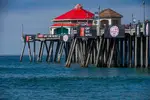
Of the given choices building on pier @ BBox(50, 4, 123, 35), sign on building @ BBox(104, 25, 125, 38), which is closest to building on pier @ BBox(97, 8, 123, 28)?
building on pier @ BBox(50, 4, 123, 35)

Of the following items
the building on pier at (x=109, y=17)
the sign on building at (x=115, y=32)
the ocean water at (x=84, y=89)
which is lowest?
the ocean water at (x=84, y=89)

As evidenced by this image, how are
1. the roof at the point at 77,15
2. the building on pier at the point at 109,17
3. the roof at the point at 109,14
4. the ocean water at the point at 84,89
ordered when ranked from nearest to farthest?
the ocean water at the point at 84,89
the building on pier at the point at 109,17
the roof at the point at 109,14
the roof at the point at 77,15

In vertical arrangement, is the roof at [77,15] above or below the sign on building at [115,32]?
above

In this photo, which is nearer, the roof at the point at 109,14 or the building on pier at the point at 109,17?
the building on pier at the point at 109,17

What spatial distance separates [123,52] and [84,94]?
54493 mm

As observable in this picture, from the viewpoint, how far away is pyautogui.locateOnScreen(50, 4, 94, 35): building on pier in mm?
133750

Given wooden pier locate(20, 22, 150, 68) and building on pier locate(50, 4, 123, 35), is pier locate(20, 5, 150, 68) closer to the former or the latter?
wooden pier locate(20, 22, 150, 68)

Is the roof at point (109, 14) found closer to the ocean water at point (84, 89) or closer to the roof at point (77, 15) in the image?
the roof at point (77, 15)

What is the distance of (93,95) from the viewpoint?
50.1m

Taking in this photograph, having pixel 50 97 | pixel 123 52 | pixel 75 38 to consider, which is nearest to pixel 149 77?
pixel 50 97

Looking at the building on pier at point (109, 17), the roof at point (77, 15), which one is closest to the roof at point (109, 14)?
the building on pier at point (109, 17)

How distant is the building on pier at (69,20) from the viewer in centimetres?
13375

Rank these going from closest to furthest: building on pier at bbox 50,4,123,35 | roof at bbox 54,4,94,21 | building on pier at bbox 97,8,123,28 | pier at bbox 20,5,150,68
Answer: pier at bbox 20,5,150,68 → building on pier at bbox 97,8,123,28 → building on pier at bbox 50,4,123,35 → roof at bbox 54,4,94,21

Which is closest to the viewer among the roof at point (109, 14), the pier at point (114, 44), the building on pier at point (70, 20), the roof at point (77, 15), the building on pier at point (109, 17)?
the pier at point (114, 44)
